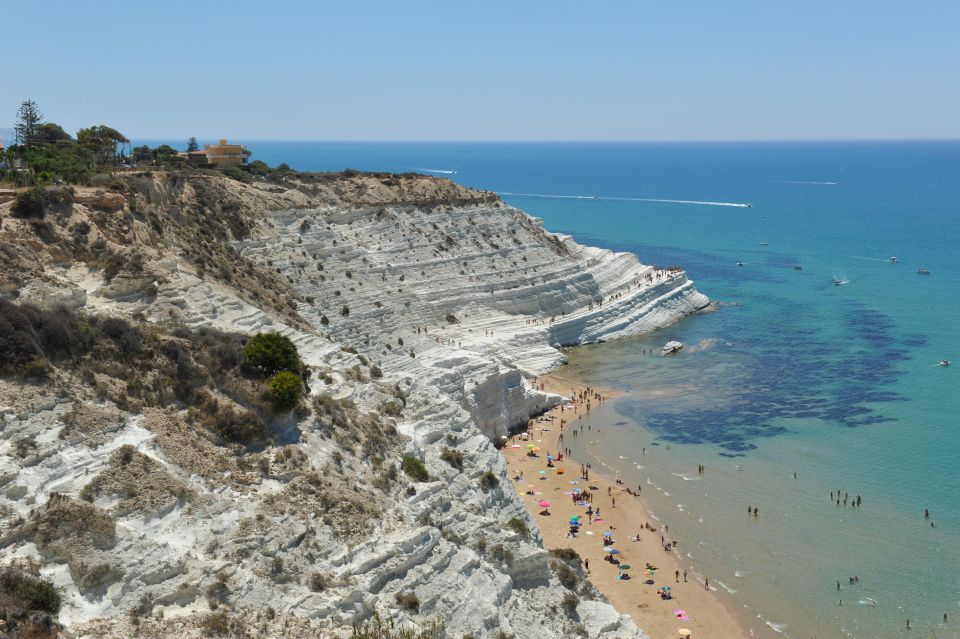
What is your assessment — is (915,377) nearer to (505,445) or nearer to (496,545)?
(505,445)

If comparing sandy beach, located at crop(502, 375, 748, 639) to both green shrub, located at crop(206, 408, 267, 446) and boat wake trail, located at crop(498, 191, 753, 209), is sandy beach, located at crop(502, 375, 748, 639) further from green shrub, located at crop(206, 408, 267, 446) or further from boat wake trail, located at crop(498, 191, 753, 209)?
boat wake trail, located at crop(498, 191, 753, 209)

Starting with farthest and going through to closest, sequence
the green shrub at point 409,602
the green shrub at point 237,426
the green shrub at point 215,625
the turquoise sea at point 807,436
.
Answer: the turquoise sea at point 807,436, the green shrub at point 237,426, the green shrub at point 409,602, the green shrub at point 215,625

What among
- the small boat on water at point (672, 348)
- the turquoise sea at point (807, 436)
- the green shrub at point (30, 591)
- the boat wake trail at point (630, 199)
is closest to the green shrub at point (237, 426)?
the green shrub at point (30, 591)

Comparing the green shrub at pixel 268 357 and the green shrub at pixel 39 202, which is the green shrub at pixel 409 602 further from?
the green shrub at pixel 39 202

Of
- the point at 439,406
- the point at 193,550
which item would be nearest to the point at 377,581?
the point at 193,550

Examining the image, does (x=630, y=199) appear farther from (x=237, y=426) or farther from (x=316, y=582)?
(x=316, y=582)
